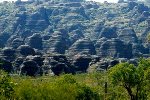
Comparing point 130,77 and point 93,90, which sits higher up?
point 130,77

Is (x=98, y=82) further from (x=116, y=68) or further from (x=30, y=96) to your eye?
(x=30, y=96)

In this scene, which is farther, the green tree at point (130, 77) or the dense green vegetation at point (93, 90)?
the green tree at point (130, 77)

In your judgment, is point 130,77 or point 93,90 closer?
point 130,77

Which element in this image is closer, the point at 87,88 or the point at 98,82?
the point at 87,88

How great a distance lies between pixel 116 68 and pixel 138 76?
20.1ft

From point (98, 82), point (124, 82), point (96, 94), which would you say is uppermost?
point (124, 82)

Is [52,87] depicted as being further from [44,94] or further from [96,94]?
[96,94]

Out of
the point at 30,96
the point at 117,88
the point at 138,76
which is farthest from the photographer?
the point at 117,88


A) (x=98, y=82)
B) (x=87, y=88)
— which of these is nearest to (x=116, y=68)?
(x=87, y=88)

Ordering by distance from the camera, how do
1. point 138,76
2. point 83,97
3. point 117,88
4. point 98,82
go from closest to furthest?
point 138,76
point 83,97
point 117,88
point 98,82

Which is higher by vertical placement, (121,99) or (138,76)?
(138,76)

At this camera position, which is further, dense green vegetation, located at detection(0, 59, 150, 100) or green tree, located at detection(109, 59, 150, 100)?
green tree, located at detection(109, 59, 150, 100)

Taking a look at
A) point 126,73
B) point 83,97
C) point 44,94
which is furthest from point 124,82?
point 44,94

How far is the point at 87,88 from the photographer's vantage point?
357 ft
